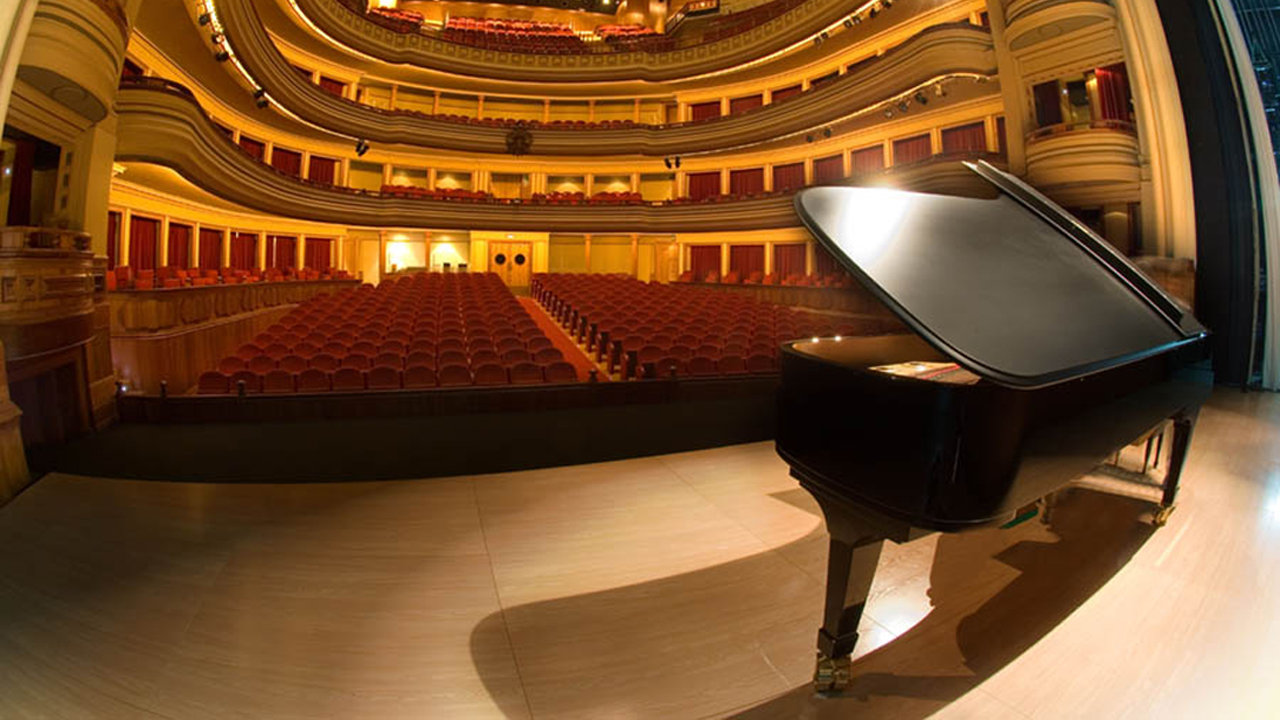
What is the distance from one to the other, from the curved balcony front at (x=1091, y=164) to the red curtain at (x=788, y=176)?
28.8ft

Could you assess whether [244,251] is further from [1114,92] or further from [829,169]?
[1114,92]

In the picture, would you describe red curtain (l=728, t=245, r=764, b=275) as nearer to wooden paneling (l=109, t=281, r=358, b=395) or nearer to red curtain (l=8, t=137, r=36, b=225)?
wooden paneling (l=109, t=281, r=358, b=395)

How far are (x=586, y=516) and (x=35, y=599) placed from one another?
1.53m

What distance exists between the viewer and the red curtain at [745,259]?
13.7 meters

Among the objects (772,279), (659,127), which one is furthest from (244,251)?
(772,279)

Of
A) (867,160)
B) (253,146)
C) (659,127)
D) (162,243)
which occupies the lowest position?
(162,243)

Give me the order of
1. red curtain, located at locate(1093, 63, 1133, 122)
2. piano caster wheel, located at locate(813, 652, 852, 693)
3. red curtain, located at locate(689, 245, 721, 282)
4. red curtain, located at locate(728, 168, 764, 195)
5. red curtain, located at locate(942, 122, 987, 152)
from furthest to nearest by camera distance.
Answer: red curtain, located at locate(689, 245, 721, 282) < red curtain, located at locate(728, 168, 764, 195) < red curtain, located at locate(942, 122, 987, 152) < red curtain, located at locate(1093, 63, 1133, 122) < piano caster wheel, located at locate(813, 652, 852, 693)

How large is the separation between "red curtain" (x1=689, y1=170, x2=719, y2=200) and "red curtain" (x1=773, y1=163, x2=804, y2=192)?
1.83 metres

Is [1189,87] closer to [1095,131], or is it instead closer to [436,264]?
[1095,131]

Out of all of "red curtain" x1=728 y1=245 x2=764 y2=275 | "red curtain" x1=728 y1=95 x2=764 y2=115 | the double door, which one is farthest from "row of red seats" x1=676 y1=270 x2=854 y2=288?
"red curtain" x1=728 y1=95 x2=764 y2=115

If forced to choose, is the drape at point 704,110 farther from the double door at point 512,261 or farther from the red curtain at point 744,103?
the double door at point 512,261

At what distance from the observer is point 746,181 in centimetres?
1463

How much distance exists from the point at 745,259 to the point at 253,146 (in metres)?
11.9

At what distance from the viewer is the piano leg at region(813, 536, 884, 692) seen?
1116 millimetres
